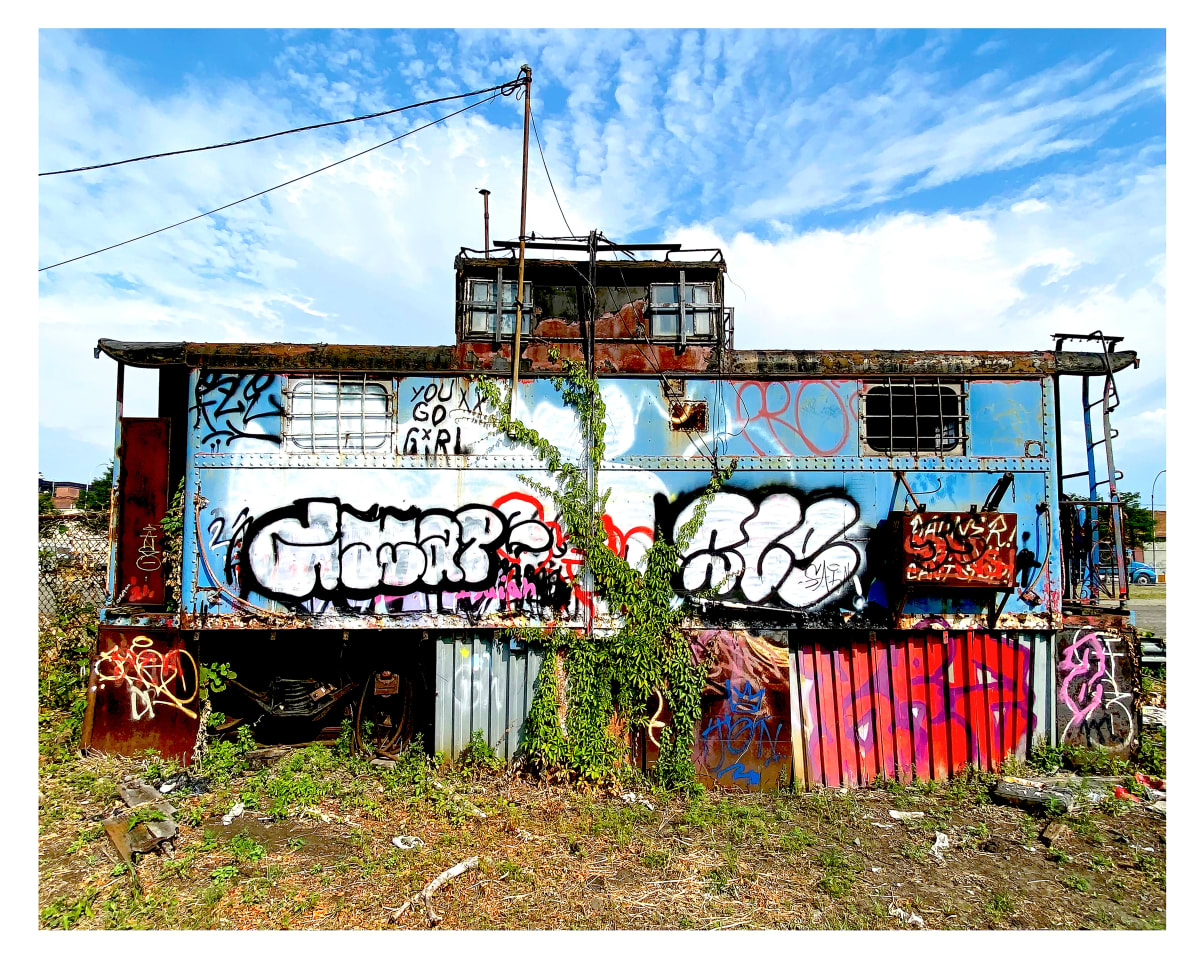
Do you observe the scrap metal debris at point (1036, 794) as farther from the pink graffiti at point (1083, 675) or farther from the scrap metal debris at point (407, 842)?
the scrap metal debris at point (407, 842)

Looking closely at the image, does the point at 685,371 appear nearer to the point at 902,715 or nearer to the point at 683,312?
the point at 683,312

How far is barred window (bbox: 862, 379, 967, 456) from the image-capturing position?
768 centimetres

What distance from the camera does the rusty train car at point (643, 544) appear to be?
7.33 metres

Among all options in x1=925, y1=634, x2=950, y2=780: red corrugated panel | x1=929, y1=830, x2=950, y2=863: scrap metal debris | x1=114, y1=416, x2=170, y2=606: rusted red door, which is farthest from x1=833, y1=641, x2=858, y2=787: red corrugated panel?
x1=114, y1=416, x2=170, y2=606: rusted red door

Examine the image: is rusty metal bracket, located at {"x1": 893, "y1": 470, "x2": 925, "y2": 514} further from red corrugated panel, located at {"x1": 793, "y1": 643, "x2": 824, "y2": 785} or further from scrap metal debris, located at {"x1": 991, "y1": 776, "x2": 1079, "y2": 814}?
scrap metal debris, located at {"x1": 991, "y1": 776, "x2": 1079, "y2": 814}

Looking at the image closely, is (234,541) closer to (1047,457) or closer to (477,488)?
(477,488)

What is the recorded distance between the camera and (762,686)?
7.27 meters

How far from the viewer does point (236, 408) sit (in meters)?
7.52

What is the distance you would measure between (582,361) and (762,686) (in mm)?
4349

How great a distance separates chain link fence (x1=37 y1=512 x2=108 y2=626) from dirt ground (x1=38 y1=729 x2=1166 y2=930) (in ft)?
12.0

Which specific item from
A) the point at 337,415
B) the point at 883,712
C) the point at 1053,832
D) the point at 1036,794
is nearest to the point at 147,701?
the point at 337,415

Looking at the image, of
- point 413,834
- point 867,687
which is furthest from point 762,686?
point 413,834

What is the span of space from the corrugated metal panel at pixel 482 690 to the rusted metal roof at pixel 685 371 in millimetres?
3272

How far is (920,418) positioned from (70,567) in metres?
12.8
